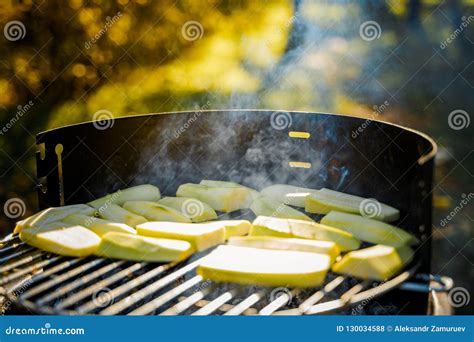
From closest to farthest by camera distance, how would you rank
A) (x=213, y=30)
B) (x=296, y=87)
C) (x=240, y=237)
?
(x=240, y=237), (x=213, y=30), (x=296, y=87)

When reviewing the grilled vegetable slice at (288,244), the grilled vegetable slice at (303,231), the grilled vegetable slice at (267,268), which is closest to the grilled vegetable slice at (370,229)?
the grilled vegetable slice at (303,231)

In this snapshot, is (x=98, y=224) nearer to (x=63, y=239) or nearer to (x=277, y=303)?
(x=63, y=239)

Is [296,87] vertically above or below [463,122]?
above

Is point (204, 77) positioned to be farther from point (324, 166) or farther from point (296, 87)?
point (324, 166)

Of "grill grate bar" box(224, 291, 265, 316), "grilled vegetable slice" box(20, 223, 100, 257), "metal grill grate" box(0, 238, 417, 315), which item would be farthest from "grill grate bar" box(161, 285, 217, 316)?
"grilled vegetable slice" box(20, 223, 100, 257)

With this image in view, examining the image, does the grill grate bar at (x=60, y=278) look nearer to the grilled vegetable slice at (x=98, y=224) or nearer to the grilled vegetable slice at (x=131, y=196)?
the grilled vegetable slice at (x=98, y=224)

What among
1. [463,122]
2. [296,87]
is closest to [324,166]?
[463,122]
